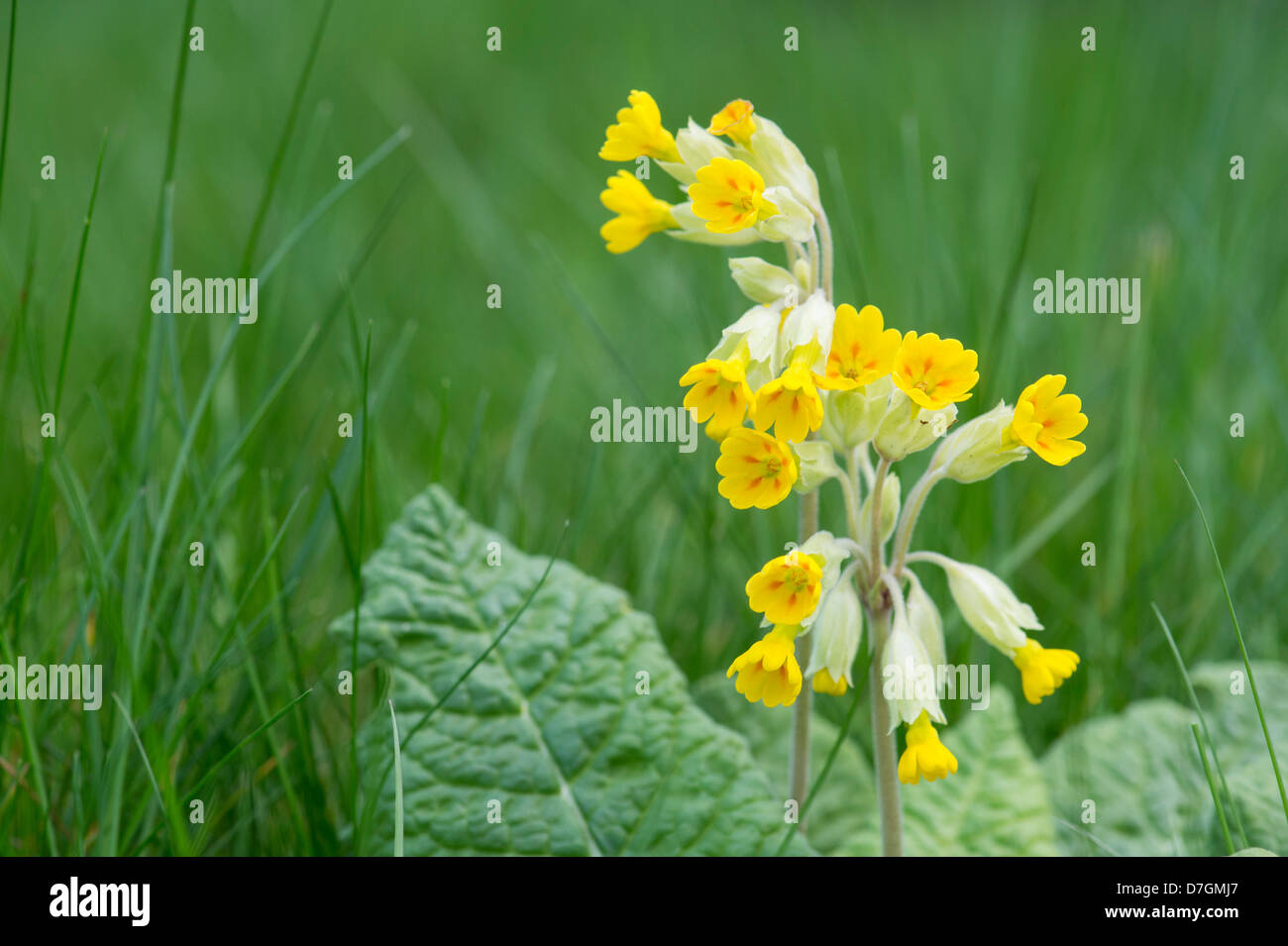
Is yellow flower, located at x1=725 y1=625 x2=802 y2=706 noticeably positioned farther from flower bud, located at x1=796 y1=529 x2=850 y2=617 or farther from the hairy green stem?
the hairy green stem

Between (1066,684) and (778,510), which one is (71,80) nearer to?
(778,510)

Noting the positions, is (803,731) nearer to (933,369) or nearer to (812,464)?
(812,464)

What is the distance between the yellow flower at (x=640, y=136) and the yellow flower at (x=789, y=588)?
2.03 feet

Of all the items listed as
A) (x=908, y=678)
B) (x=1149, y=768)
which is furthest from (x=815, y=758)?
(x=908, y=678)

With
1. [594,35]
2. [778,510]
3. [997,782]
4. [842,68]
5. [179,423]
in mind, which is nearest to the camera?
[997,782]

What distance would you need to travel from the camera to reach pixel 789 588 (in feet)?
4.57

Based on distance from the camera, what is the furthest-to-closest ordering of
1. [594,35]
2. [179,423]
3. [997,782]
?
[594,35] → [179,423] → [997,782]

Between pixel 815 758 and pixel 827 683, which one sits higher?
pixel 827 683

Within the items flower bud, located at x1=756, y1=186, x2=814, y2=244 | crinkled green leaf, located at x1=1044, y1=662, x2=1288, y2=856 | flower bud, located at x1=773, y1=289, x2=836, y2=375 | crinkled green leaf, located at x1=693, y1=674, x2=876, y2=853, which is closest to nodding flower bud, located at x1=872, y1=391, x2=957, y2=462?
flower bud, located at x1=773, y1=289, x2=836, y2=375

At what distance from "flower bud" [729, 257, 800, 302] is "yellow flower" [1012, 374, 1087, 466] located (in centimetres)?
34

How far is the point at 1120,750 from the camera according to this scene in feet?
6.44

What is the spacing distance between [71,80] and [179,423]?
4.95m

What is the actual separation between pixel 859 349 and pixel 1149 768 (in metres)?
1.04
